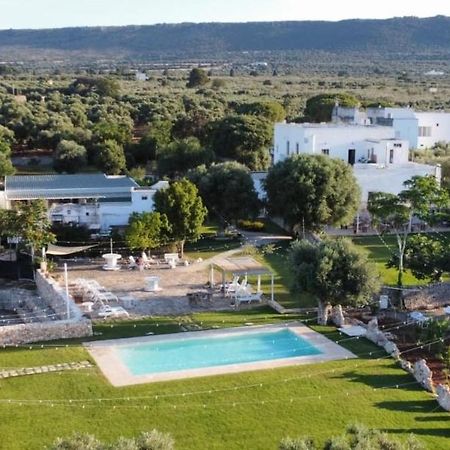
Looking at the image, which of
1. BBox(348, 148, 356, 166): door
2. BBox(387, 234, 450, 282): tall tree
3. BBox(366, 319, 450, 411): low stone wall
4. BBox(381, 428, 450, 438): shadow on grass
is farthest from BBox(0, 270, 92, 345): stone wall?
BBox(348, 148, 356, 166): door

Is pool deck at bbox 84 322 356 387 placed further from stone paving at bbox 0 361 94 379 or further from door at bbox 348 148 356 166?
door at bbox 348 148 356 166

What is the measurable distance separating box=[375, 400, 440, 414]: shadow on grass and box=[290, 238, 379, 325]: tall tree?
5.41 metres

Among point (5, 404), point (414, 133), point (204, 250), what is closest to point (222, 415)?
point (5, 404)

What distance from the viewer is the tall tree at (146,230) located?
1196 inches

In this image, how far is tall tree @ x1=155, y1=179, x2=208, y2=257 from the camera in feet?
104

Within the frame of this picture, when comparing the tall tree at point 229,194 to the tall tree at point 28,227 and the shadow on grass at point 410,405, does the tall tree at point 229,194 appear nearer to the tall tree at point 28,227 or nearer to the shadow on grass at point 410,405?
the tall tree at point 28,227

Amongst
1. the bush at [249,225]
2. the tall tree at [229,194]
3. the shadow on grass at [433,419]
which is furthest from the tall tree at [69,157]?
the shadow on grass at [433,419]

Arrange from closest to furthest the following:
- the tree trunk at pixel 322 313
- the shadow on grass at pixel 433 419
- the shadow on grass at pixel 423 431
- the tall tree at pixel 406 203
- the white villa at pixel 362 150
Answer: the shadow on grass at pixel 423 431, the shadow on grass at pixel 433 419, the tree trunk at pixel 322 313, the tall tree at pixel 406 203, the white villa at pixel 362 150

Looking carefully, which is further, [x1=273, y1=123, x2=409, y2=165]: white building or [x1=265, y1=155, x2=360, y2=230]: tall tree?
[x1=273, y1=123, x2=409, y2=165]: white building

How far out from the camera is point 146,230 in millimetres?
30609

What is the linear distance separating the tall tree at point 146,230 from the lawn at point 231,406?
1060 cm

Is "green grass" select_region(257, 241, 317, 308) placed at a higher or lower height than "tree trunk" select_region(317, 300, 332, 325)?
lower

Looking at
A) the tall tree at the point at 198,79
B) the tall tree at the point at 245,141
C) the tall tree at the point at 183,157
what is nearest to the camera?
the tall tree at the point at 183,157

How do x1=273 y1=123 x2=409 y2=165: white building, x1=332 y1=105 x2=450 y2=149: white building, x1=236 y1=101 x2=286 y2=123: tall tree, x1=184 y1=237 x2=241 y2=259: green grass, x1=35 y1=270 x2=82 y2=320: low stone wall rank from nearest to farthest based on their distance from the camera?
1. x1=35 y1=270 x2=82 y2=320: low stone wall
2. x1=184 y1=237 x2=241 y2=259: green grass
3. x1=273 y1=123 x2=409 y2=165: white building
4. x1=332 y1=105 x2=450 y2=149: white building
5. x1=236 y1=101 x2=286 y2=123: tall tree
